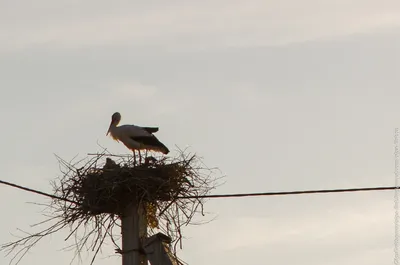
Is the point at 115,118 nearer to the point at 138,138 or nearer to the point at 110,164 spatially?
the point at 138,138

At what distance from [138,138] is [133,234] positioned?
17.3ft

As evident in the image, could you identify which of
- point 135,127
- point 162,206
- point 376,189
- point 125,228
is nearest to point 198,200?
point 162,206

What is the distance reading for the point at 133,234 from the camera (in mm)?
7672

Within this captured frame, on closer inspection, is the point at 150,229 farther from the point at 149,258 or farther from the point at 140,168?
the point at 140,168

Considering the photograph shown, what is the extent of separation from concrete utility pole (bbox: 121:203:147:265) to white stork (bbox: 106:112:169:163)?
4.68 metres

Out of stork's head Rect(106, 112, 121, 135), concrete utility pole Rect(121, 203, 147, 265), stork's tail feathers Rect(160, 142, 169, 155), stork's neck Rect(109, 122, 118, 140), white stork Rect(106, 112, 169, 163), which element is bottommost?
concrete utility pole Rect(121, 203, 147, 265)

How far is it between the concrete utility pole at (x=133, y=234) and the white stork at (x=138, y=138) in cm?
468

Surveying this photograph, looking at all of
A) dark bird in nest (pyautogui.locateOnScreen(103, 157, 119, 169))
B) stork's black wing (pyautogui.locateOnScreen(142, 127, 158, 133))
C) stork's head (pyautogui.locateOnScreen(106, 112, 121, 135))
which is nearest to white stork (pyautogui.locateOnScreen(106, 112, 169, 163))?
stork's black wing (pyautogui.locateOnScreen(142, 127, 158, 133))

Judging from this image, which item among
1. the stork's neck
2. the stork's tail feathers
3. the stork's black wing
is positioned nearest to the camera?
the stork's tail feathers

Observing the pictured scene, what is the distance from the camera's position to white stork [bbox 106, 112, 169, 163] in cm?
1275

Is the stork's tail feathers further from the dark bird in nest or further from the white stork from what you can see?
the dark bird in nest

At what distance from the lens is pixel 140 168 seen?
9172mm

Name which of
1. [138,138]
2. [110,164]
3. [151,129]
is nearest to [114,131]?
[138,138]

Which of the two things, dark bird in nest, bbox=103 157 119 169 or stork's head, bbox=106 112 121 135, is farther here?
stork's head, bbox=106 112 121 135
